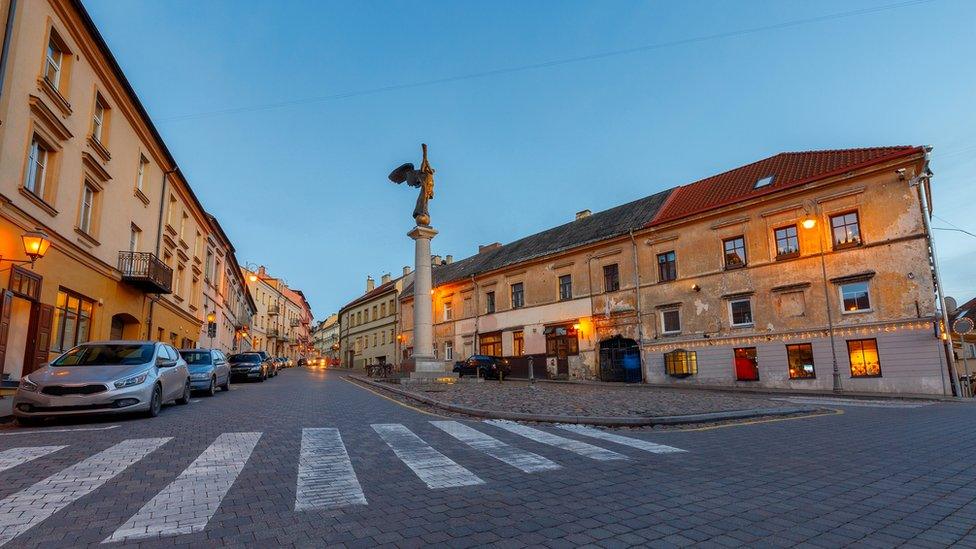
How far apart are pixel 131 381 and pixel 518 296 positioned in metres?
28.6

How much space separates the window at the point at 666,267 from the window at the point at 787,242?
5.03 m

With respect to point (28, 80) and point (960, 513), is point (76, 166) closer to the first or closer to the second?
point (28, 80)

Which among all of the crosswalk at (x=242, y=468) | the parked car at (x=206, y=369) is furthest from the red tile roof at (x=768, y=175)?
the parked car at (x=206, y=369)

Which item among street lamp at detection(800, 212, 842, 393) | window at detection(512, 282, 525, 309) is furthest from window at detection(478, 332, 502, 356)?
street lamp at detection(800, 212, 842, 393)

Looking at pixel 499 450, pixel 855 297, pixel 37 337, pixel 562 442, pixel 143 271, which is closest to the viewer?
pixel 499 450

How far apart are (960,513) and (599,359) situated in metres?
26.3

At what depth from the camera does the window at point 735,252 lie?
81.6 ft

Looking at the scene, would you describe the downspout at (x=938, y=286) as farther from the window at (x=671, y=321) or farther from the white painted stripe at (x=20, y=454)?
the white painted stripe at (x=20, y=454)

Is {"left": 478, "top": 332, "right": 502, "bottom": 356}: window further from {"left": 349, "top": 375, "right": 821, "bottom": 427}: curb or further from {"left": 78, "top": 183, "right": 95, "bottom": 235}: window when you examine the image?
{"left": 349, "top": 375, "right": 821, "bottom": 427}: curb

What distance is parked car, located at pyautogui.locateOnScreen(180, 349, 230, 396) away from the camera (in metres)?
15.7

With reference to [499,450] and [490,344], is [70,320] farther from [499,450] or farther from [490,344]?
[490,344]

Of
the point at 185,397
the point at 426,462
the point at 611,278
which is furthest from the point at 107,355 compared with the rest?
the point at 611,278

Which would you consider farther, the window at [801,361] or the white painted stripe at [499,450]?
the window at [801,361]

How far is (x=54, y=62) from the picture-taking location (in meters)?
14.6
